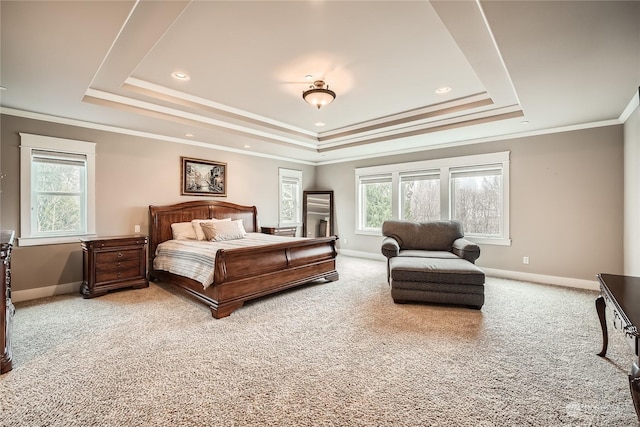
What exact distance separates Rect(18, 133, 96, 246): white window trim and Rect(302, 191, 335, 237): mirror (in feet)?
14.0

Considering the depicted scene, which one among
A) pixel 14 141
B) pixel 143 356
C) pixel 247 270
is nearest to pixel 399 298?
pixel 247 270

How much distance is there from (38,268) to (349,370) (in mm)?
4304

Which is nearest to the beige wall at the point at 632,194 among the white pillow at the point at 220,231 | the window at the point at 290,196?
the white pillow at the point at 220,231

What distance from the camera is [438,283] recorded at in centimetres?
330

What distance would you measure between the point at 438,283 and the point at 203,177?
445 cm

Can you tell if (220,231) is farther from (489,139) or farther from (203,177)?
(489,139)

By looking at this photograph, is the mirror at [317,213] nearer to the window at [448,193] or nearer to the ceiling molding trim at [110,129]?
the window at [448,193]

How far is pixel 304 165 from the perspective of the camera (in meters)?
7.28

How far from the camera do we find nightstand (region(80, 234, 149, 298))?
366cm

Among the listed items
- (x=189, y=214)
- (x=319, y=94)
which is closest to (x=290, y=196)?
(x=189, y=214)

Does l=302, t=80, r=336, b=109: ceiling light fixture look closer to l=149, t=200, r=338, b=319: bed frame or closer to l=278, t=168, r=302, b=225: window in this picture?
l=149, t=200, r=338, b=319: bed frame

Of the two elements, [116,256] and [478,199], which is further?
[478,199]

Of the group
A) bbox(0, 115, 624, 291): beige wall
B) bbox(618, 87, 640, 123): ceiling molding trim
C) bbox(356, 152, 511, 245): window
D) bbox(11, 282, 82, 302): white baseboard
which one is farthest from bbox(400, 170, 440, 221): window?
bbox(11, 282, 82, 302): white baseboard

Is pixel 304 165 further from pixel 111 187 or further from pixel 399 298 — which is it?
pixel 399 298
